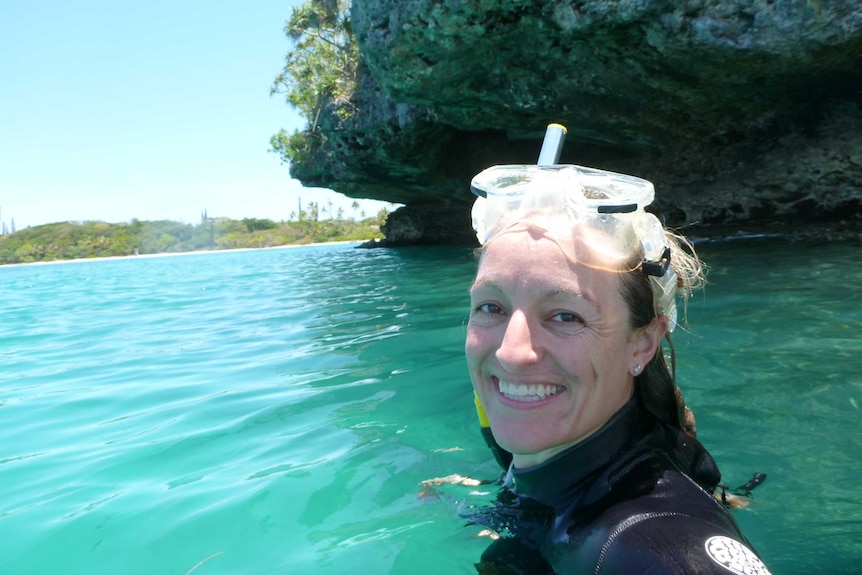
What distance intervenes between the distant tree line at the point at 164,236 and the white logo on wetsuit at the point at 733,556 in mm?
53272

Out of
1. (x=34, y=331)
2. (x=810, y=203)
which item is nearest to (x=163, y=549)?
(x=34, y=331)

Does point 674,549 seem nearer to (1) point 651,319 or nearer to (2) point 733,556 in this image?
(2) point 733,556

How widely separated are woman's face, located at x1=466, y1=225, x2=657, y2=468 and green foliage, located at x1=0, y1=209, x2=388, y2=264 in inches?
2070

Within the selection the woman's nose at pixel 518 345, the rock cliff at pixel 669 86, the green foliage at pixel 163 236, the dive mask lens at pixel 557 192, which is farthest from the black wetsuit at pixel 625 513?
the green foliage at pixel 163 236

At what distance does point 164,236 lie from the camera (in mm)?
67625

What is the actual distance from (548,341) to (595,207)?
346mm

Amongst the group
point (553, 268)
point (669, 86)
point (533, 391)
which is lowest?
point (533, 391)

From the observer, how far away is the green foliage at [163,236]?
2303 inches

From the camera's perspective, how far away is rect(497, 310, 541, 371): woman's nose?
136 centimetres

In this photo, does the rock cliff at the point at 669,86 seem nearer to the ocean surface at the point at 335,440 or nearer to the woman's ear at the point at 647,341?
the ocean surface at the point at 335,440

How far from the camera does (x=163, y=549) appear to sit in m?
2.29

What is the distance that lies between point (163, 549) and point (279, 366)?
8.56 ft

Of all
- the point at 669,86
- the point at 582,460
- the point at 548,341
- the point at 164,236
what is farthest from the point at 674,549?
the point at 164,236

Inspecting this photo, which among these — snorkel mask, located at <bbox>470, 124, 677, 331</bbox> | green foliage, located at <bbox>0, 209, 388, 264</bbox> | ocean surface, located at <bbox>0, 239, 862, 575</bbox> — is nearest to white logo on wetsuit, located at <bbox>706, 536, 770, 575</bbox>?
snorkel mask, located at <bbox>470, 124, 677, 331</bbox>
